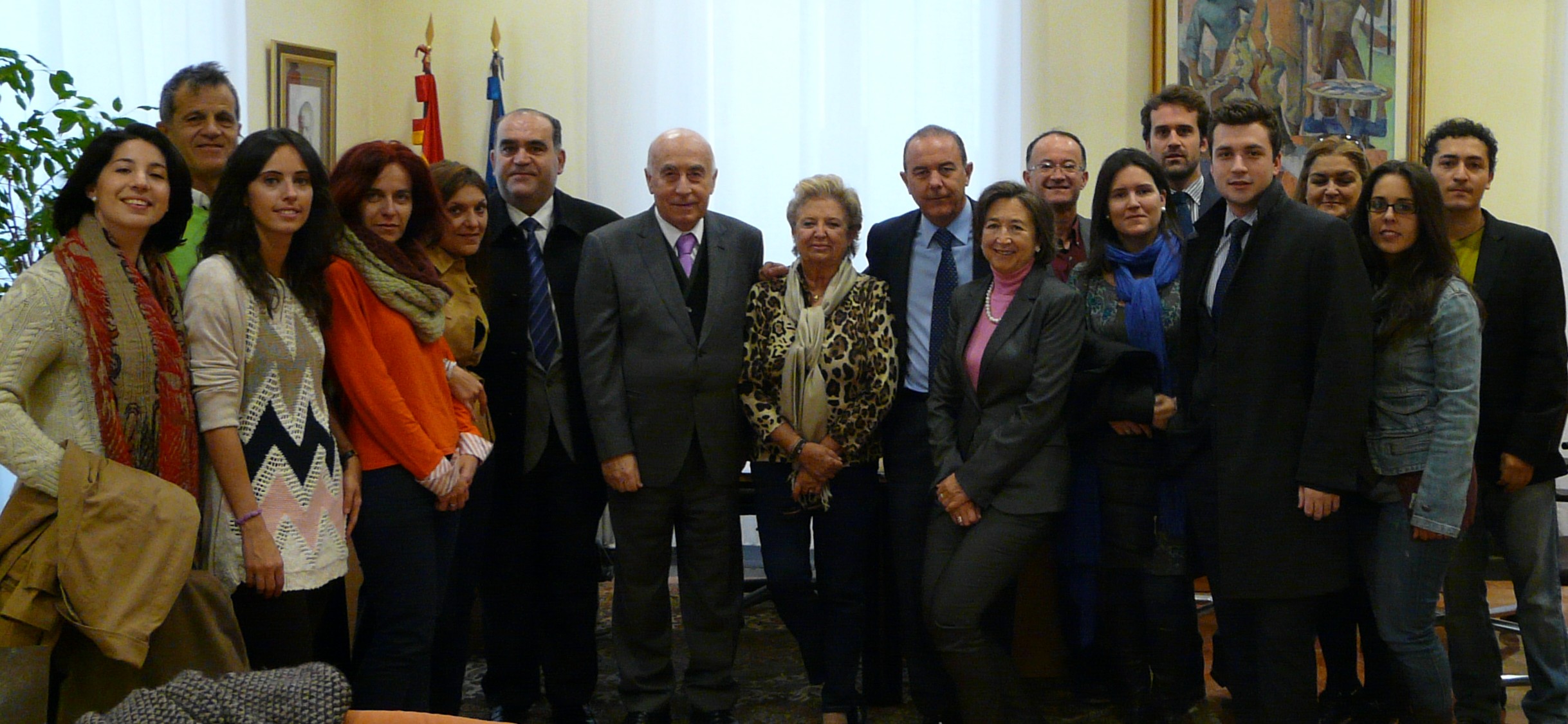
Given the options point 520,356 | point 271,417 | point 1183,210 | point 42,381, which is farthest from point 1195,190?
point 42,381

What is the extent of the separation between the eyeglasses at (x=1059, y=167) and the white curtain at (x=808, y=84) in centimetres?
195

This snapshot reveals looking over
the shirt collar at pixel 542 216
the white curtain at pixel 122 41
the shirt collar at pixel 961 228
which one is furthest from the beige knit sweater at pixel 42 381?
the shirt collar at pixel 961 228

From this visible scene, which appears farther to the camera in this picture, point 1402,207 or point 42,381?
point 1402,207

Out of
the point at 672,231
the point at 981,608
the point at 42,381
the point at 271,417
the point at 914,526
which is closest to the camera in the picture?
the point at 42,381

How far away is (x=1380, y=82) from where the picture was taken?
18.1ft

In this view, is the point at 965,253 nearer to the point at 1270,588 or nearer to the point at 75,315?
the point at 1270,588

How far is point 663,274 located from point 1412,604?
195cm

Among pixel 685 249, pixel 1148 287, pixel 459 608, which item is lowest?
pixel 459 608

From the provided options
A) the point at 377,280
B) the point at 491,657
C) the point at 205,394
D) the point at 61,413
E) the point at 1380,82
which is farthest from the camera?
the point at 1380,82

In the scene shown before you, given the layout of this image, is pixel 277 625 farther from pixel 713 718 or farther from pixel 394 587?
pixel 713 718

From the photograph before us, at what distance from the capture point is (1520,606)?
323cm

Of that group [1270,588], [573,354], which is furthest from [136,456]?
[1270,588]

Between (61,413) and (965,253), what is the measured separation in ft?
7.00

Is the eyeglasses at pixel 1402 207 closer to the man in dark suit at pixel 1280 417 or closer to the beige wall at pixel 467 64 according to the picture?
the man in dark suit at pixel 1280 417
